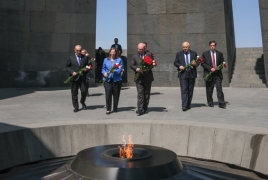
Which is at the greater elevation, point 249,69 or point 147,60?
point 249,69

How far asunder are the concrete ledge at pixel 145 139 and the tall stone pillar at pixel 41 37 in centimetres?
1082

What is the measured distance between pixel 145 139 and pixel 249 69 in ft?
42.5

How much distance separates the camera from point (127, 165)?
4.82 meters

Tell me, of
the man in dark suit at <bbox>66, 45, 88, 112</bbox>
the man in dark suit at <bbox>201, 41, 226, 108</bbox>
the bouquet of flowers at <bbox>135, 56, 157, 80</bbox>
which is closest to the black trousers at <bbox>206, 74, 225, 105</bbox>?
the man in dark suit at <bbox>201, 41, 226, 108</bbox>

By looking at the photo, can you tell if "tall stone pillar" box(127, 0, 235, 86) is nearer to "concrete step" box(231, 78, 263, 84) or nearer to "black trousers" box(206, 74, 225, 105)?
"concrete step" box(231, 78, 263, 84)

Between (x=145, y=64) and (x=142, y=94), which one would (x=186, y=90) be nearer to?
(x=142, y=94)

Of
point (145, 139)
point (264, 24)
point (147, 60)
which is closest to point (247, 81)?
point (264, 24)

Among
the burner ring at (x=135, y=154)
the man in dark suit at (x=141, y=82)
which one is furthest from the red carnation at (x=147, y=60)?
the burner ring at (x=135, y=154)

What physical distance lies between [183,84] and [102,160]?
4.78 m

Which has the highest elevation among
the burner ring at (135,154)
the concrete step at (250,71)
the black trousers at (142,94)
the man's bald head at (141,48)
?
the concrete step at (250,71)

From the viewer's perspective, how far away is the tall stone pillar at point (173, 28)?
17359 millimetres

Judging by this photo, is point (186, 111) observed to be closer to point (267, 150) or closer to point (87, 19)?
point (267, 150)

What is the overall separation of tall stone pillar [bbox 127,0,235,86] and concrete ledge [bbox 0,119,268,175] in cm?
1064

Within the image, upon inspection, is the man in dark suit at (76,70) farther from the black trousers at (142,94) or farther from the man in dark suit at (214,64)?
the man in dark suit at (214,64)
